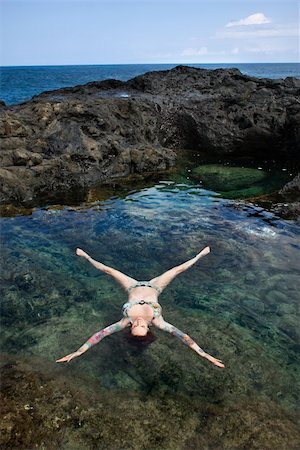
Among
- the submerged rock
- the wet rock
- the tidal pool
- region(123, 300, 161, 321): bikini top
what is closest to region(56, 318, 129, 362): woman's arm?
region(123, 300, 161, 321): bikini top

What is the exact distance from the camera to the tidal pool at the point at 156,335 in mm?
5496

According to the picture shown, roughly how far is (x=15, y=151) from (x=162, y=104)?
1082 cm

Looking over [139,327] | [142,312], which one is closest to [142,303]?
[142,312]

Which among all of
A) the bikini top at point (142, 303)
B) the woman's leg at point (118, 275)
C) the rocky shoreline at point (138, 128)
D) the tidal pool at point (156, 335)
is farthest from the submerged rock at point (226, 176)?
the bikini top at point (142, 303)

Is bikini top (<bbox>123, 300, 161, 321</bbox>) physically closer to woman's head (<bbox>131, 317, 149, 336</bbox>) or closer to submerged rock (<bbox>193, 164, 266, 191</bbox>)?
woman's head (<bbox>131, 317, 149, 336</bbox>)

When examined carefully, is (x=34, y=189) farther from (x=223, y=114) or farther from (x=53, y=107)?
(x=223, y=114)

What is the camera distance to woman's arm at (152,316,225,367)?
6188mm

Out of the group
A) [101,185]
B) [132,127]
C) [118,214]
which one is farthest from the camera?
[132,127]

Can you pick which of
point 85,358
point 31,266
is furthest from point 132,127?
point 85,358

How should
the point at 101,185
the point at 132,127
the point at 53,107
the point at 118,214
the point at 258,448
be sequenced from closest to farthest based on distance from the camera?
the point at 258,448 < the point at 118,214 < the point at 101,185 < the point at 53,107 < the point at 132,127

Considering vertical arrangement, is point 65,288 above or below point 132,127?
below

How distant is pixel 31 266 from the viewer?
991 centimetres

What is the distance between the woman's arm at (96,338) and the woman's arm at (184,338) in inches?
25.2

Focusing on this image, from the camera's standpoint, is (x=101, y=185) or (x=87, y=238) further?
(x=101, y=185)
